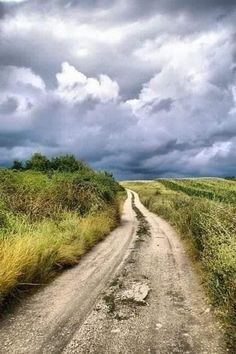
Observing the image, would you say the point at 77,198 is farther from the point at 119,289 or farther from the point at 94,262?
the point at 119,289

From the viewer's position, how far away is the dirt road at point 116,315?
765 centimetres

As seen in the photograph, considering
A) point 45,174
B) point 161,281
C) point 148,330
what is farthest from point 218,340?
point 45,174

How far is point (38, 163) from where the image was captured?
104 ft

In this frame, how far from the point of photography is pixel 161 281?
12.5 m

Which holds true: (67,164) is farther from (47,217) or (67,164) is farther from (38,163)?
(47,217)

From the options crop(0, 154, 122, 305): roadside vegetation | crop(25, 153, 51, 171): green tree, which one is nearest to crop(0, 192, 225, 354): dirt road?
crop(0, 154, 122, 305): roadside vegetation

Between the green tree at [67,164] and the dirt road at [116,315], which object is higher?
the green tree at [67,164]

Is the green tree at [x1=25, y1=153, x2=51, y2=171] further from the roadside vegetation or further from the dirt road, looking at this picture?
the dirt road

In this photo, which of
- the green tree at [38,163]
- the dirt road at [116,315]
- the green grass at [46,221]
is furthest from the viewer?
the green tree at [38,163]

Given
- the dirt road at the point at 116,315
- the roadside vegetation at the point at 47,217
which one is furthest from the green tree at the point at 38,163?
the dirt road at the point at 116,315

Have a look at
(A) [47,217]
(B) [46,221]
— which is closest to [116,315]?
(B) [46,221]

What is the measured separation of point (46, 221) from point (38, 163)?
13.8 m

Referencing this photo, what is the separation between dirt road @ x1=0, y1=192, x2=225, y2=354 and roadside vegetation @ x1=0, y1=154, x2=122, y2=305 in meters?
0.58

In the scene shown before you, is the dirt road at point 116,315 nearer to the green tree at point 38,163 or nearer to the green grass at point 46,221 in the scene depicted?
the green grass at point 46,221
